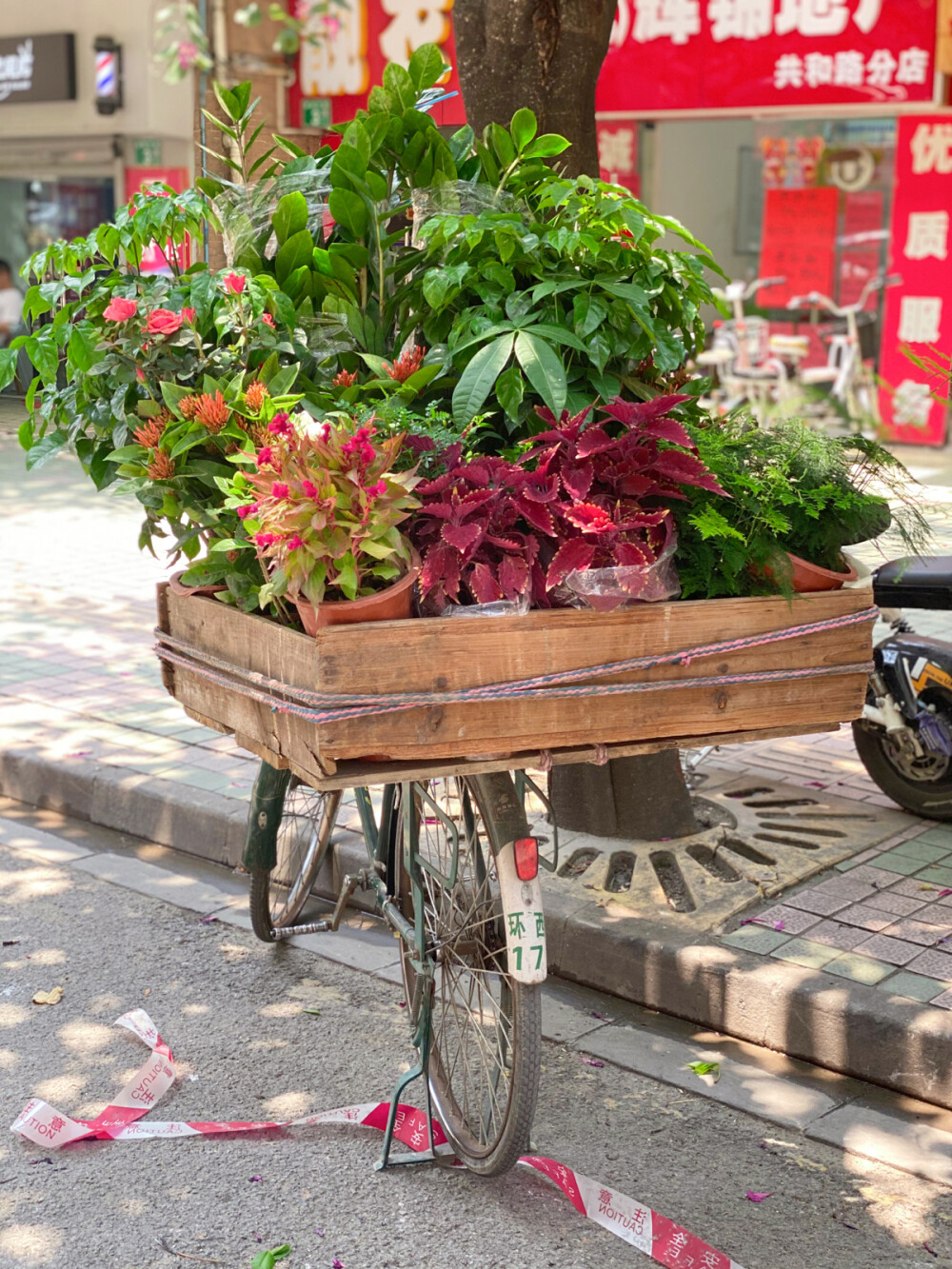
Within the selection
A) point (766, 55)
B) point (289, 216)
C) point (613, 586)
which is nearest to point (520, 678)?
point (613, 586)

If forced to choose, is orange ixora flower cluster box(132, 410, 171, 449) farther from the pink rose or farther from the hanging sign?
the hanging sign

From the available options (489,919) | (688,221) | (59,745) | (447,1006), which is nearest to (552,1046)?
(447,1006)

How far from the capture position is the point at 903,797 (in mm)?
4699

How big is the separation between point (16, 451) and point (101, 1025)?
1049 cm

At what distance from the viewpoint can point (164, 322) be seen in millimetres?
2926

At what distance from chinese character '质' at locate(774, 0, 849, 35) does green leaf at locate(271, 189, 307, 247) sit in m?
9.08

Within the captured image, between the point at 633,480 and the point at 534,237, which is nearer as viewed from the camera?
the point at 633,480

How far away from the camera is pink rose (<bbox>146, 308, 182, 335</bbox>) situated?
2924 millimetres

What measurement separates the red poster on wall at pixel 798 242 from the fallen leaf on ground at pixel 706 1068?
9942 millimetres

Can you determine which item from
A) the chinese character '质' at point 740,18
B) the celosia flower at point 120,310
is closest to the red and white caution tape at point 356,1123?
the celosia flower at point 120,310

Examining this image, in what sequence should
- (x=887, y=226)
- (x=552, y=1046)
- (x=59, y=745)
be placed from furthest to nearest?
(x=887, y=226) < (x=59, y=745) < (x=552, y=1046)

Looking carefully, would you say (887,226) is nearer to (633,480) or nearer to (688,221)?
(688,221)

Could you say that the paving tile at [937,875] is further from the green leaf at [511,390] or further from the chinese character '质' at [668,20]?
the chinese character '质' at [668,20]

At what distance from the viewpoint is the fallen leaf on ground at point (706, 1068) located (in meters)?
3.47
